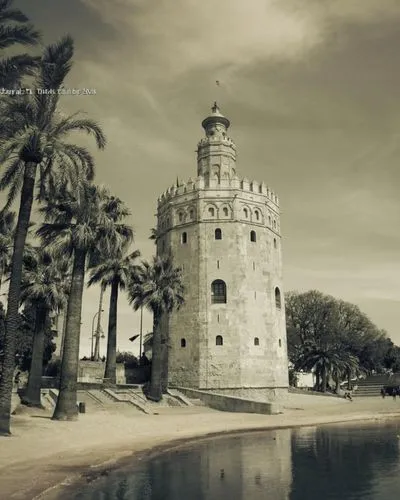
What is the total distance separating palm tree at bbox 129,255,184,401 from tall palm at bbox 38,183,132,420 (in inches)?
358

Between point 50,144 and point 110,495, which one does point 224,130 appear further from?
point 110,495

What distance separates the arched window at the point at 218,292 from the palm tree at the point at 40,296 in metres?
15.1

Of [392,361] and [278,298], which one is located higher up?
[278,298]

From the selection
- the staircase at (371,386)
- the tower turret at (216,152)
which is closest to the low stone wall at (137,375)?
the tower turret at (216,152)

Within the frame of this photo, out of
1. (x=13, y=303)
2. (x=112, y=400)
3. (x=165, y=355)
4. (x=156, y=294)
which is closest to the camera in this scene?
(x=13, y=303)

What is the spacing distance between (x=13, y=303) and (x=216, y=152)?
3235cm

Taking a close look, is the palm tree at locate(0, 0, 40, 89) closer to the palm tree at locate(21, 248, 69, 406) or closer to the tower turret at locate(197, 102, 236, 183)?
the palm tree at locate(21, 248, 69, 406)

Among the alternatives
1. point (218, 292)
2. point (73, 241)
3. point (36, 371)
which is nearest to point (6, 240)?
point (73, 241)

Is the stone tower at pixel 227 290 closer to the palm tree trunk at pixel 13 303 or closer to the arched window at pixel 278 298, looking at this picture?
the arched window at pixel 278 298

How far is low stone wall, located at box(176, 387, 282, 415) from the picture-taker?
31.9 m

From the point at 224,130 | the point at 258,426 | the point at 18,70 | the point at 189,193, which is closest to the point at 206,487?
the point at 258,426

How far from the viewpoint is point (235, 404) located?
109ft

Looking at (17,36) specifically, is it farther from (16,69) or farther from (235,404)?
(235,404)

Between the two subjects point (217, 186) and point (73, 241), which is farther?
point (217, 186)
